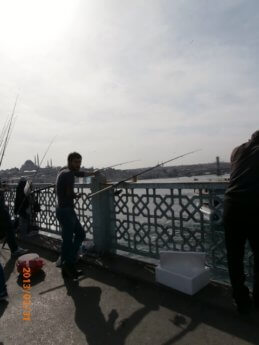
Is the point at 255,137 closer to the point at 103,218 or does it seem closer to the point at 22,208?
the point at 103,218

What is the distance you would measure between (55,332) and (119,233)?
232 cm

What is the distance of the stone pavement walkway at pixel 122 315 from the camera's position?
281 cm

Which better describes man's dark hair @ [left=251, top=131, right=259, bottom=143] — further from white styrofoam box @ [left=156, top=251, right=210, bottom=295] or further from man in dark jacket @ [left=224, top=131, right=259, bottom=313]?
white styrofoam box @ [left=156, top=251, right=210, bottom=295]

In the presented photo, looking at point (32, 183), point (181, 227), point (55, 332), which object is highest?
point (32, 183)

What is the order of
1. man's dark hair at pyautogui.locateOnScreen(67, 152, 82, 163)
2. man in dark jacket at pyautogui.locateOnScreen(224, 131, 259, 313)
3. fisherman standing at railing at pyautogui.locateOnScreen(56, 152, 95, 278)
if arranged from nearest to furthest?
man in dark jacket at pyautogui.locateOnScreen(224, 131, 259, 313) → fisherman standing at railing at pyautogui.locateOnScreen(56, 152, 95, 278) → man's dark hair at pyautogui.locateOnScreen(67, 152, 82, 163)

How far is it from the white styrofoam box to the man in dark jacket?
59 cm

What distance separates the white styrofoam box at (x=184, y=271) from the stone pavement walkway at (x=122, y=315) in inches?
3.8

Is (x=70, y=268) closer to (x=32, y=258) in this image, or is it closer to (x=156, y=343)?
(x=32, y=258)

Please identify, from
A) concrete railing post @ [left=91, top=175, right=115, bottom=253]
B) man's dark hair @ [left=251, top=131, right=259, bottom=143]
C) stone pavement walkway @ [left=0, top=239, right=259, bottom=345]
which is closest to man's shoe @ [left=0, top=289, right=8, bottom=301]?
stone pavement walkway @ [left=0, top=239, right=259, bottom=345]

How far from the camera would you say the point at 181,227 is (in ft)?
14.0

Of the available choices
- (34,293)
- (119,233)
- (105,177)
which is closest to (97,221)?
(119,233)
